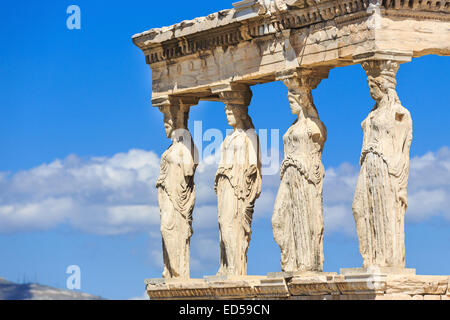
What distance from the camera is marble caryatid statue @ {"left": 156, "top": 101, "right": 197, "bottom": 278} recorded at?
26.4m

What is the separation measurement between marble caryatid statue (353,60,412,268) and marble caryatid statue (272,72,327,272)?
1137mm

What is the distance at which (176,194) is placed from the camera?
2647 centimetres

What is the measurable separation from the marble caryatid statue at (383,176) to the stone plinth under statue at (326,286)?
34 centimetres

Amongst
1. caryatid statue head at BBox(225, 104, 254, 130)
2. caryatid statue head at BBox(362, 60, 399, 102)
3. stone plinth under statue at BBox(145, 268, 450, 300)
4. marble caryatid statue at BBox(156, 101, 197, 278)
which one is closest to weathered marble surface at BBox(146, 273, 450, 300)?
stone plinth under statue at BBox(145, 268, 450, 300)

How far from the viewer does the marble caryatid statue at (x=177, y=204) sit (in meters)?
26.4

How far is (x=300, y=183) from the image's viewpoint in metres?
23.6

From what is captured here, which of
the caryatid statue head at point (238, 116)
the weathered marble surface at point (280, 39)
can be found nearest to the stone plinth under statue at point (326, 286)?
the caryatid statue head at point (238, 116)

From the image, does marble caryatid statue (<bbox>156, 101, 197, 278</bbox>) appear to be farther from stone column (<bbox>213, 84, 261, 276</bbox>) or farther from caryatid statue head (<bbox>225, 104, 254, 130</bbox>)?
caryatid statue head (<bbox>225, 104, 254, 130</bbox>)

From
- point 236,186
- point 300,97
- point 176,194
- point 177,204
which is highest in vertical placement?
point 300,97

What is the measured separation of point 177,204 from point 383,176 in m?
5.33

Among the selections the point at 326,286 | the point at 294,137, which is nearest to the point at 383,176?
the point at 326,286

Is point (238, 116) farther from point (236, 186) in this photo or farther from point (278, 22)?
point (278, 22)

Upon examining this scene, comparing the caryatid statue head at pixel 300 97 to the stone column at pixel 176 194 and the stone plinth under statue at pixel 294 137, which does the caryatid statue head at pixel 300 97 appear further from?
the stone column at pixel 176 194
